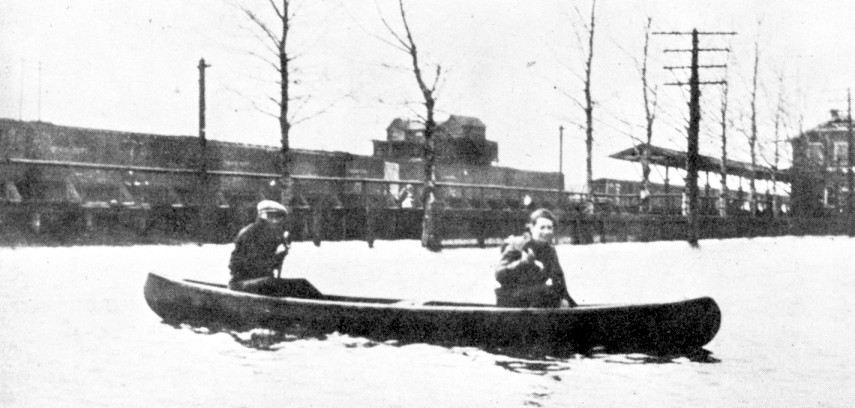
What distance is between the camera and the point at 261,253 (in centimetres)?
1091

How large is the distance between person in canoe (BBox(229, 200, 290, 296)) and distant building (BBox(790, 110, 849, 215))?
36123 mm

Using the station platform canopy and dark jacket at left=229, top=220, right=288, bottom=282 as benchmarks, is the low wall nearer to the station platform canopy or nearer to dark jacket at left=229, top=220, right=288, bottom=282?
the station platform canopy

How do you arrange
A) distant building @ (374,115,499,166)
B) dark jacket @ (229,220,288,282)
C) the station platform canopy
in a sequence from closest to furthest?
dark jacket @ (229,220,288,282), the station platform canopy, distant building @ (374,115,499,166)

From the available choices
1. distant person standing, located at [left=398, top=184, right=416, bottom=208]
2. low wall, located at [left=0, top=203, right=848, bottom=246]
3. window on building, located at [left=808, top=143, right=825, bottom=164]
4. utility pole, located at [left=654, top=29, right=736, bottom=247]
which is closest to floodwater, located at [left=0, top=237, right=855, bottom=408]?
low wall, located at [left=0, top=203, right=848, bottom=246]

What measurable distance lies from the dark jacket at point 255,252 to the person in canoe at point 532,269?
9.67 ft

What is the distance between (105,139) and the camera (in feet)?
123

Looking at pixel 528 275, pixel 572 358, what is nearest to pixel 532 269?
pixel 528 275

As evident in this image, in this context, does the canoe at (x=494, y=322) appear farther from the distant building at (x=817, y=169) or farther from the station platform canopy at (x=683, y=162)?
the distant building at (x=817, y=169)

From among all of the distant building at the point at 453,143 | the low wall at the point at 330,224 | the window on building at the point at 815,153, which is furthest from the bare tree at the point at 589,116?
the distant building at the point at 453,143

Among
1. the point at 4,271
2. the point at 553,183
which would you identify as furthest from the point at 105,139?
the point at 553,183

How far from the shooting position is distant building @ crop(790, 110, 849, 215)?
43969mm

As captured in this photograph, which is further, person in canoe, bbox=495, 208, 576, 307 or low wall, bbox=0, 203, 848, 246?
low wall, bbox=0, 203, 848, 246

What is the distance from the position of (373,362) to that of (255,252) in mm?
2688

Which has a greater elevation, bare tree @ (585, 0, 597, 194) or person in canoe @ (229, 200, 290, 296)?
bare tree @ (585, 0, 597, 194)
